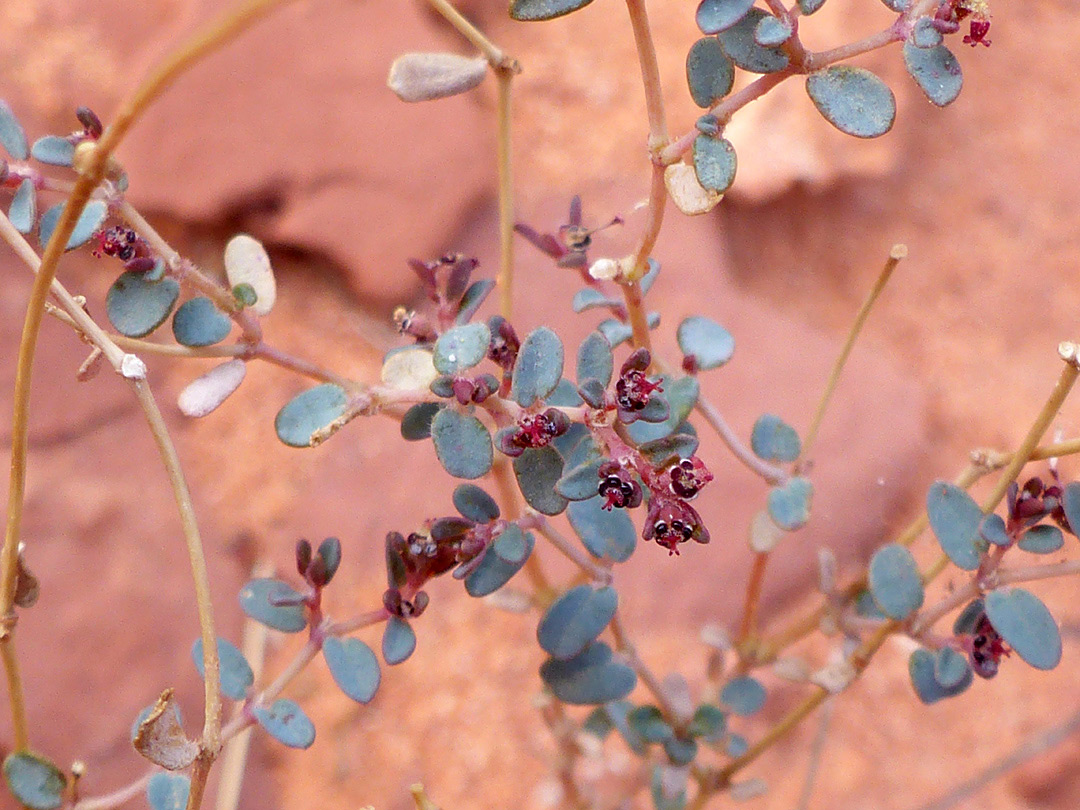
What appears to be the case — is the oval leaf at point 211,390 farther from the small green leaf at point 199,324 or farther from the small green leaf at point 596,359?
the small green leaf at point 596,359

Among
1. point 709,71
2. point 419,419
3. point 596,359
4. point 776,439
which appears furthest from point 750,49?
point 776,439

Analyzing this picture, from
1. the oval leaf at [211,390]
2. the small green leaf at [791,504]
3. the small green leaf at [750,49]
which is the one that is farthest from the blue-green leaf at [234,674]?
the small green leaf at [750,49]

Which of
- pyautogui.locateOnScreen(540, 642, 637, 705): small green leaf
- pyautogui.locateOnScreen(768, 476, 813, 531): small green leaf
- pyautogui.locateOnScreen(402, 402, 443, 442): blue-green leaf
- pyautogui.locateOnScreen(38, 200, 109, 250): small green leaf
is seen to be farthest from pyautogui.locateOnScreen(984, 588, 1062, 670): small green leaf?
pyautogui.locateOnScreen(38, 200, 109, 250): small green leaf

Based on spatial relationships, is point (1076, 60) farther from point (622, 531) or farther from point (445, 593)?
point (622, 531)

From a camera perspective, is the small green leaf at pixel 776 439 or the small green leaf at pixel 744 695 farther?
the small green leaf at pixel 744 695

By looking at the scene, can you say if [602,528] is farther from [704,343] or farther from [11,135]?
[11,135]

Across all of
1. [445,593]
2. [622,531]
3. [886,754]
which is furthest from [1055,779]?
[622,531]

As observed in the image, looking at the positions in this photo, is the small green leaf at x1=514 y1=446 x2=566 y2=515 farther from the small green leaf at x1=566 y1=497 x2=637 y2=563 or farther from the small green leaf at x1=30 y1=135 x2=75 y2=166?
the small green leaf at x1=30 y1=135 x2=75 y2=166
